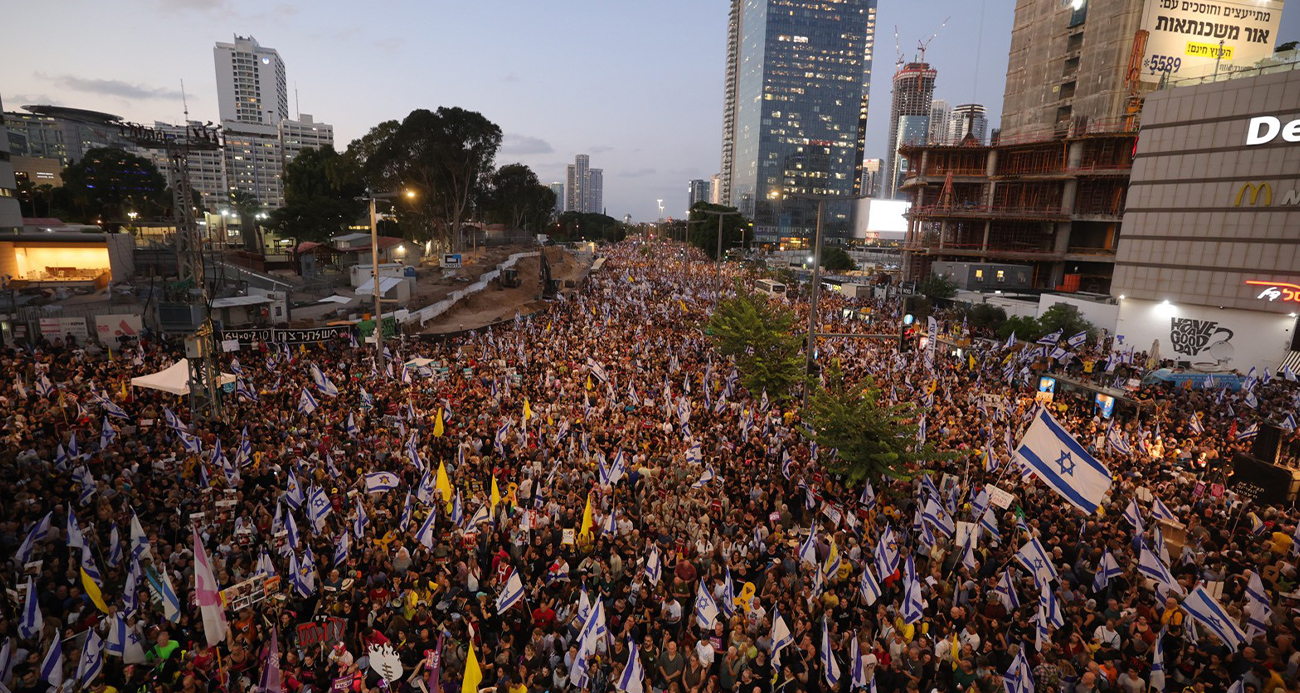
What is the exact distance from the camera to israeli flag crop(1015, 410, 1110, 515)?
34.9 ft

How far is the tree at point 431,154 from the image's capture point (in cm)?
5356

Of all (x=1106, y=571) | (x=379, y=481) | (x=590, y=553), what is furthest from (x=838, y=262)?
(x=379, y=481)

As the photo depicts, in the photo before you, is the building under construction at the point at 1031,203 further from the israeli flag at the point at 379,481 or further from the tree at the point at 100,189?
the tree at the point at 100,189

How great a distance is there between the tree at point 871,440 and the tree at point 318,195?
5447 centimetres

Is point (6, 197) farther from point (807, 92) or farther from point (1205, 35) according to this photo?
point (807, 92)

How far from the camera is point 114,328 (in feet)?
84.2

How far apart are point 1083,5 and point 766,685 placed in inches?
2527

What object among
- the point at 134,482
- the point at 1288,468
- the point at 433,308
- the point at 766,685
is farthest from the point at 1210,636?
the point at 433,308

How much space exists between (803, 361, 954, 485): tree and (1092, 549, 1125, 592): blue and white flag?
333 cm

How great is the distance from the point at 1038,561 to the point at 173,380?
21.2m

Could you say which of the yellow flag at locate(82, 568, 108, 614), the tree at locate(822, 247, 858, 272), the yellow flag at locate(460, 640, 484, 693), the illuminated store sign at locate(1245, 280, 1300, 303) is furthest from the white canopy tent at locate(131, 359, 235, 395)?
the tree at locate(822, 247, 858, 272)

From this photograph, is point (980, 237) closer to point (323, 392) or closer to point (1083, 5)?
point (1083, 5)

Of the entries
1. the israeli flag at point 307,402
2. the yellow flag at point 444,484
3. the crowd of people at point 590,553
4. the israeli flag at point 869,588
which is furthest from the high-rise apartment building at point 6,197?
the israeli flag at point 869,588

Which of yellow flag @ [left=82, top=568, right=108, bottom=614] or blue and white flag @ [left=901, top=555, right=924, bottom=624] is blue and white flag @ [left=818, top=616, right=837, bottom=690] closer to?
blue and white flag @ [left=901, top=555, right=924, bottom=624]
